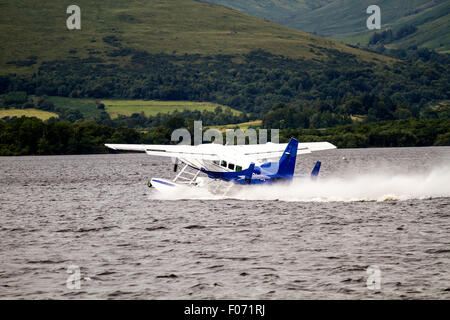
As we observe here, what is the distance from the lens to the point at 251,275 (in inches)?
715

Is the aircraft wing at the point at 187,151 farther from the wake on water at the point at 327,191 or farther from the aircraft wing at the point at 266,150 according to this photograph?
the wake on water at the point at 327,191

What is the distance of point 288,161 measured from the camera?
109 ft

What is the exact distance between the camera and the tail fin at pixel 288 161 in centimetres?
3329

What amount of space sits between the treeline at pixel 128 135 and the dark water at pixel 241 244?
331 feet

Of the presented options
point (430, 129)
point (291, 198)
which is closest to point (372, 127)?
point (430, 129)

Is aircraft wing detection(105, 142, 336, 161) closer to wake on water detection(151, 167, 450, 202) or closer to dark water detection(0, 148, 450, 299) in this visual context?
wake on water detection(151, 167, 450, 202)

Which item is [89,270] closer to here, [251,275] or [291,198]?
[251,275]

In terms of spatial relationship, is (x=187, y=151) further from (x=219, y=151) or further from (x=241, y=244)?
(x=241, y=244)

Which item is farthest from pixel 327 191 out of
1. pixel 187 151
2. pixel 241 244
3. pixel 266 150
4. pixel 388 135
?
Answer: pixel 388 135

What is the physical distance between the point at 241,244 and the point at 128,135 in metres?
126

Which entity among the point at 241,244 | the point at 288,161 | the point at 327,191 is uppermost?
the point at 288,161

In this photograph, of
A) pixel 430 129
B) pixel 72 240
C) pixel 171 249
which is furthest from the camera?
pixel 430 129

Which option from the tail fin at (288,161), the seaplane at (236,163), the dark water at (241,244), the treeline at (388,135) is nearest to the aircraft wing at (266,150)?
the seaplane at (236,163)
